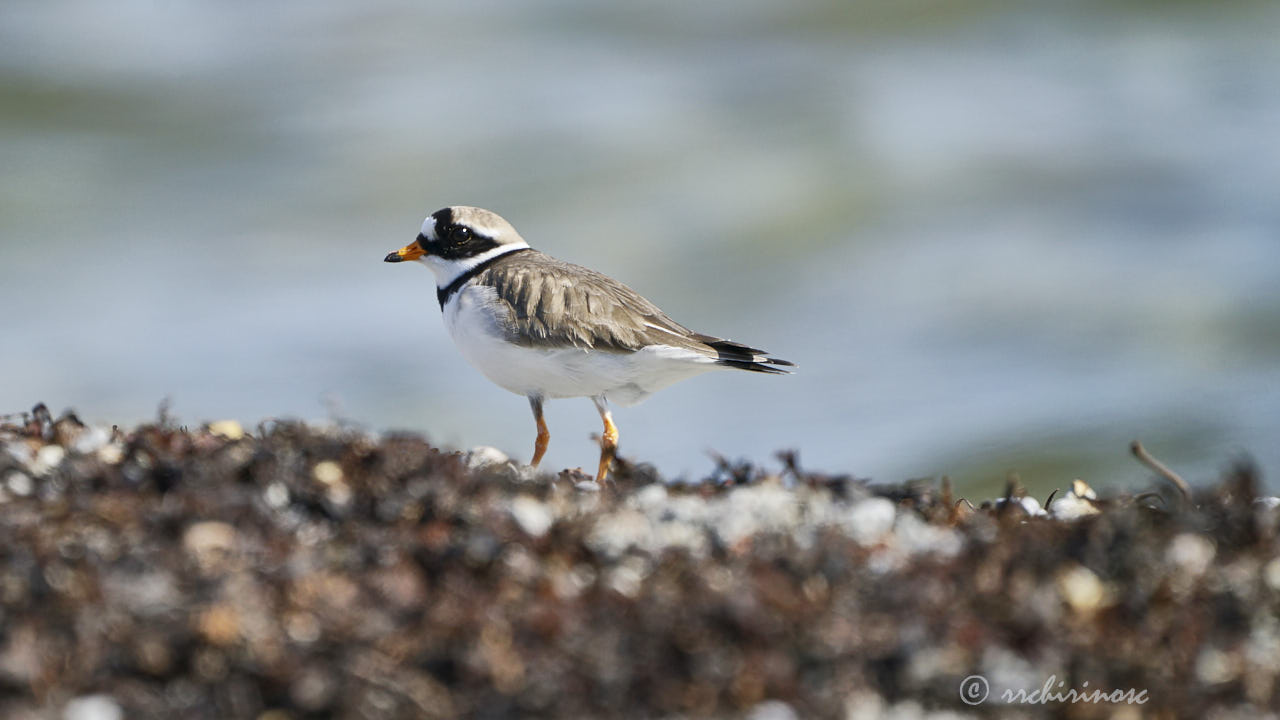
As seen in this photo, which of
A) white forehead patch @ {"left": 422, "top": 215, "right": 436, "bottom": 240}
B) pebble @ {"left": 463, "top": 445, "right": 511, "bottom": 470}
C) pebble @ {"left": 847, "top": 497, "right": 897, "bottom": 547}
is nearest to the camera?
pebble @ {"left": 847, "top": 497, "right": 897, "bottom": 547}

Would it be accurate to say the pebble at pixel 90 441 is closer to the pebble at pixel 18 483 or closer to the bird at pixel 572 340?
the pebble at pixel 18 483

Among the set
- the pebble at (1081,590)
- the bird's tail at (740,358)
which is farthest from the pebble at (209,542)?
the bird's tail at (740,358)

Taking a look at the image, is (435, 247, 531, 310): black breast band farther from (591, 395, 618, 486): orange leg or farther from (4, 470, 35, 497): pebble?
(4, 470, 35, 497): pebble

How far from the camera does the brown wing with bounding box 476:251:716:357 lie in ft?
20.0

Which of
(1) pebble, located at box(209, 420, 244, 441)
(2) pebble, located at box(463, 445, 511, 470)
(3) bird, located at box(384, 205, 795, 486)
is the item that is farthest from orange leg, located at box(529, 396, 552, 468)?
(1) pebble, located at box(209, 420, 244, 441)

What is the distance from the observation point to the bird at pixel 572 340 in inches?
240

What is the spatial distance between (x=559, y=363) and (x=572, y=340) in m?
0.14

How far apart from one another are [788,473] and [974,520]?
66cm

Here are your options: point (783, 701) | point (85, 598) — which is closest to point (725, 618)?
point (783, 701)

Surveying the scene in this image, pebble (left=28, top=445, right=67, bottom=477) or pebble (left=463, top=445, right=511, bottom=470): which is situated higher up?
pebble (left=28, top=445, right=67, bottom=477)

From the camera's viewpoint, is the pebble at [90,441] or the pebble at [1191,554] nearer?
the pebble at [1191,554]

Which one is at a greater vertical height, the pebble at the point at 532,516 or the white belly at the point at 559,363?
the white belly at the point at 559,363

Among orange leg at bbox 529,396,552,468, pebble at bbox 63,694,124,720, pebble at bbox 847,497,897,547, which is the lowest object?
pebble at bbox 847,497,897,547

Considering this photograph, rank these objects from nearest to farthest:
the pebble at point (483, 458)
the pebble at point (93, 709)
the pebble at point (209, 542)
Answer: the pebble at point (93, 709), the pebble at point (209, 542), the pebble at point (483, 458)
